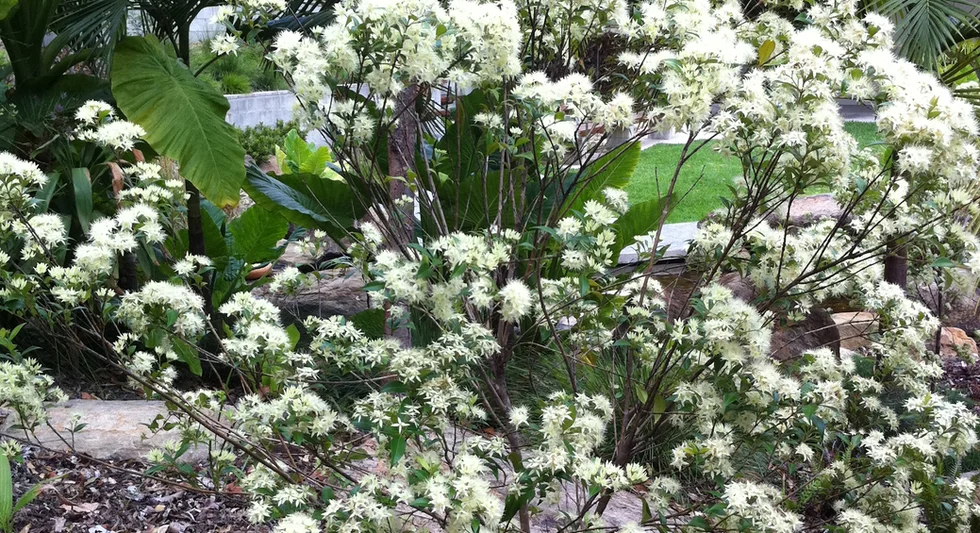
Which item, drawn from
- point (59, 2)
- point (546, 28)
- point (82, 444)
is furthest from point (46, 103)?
point (546, 28)

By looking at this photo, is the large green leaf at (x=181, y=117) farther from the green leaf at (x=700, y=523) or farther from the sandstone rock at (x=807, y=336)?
the sandstone rock at (x=807, y=336)

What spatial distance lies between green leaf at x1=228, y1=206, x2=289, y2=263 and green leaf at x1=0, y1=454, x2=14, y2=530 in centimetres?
226

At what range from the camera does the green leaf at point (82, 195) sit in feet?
12.0

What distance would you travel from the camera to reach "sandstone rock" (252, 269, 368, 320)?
4711 mm

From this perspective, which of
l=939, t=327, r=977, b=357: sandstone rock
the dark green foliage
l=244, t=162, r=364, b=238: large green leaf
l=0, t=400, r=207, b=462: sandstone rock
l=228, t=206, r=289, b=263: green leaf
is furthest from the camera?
the dark green foliage

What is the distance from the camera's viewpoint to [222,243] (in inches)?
176

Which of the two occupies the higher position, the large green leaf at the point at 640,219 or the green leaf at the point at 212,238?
the large green leaf at the point at 640,219

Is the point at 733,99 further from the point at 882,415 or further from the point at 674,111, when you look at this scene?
the point at 882,415

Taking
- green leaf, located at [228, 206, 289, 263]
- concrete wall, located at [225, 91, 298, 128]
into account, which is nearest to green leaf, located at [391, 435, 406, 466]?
green leaf, located at [228, 206, 289, 263]

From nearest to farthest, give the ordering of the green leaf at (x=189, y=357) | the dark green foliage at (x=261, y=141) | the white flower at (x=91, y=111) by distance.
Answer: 1. the white flower at (x=91, y=111)
2. the green leaf at (x=189, y=357)
3. the dark green foliage at (x=261, y=141)

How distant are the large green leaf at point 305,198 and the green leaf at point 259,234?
0.20 meters

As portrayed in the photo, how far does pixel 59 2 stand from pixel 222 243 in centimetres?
147

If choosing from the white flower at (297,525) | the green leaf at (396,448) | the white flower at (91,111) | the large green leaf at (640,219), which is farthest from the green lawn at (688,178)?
the white flower at (297,525)

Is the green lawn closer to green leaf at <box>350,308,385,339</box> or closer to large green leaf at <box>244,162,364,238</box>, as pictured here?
large green leaf at <box>244,162,364,238</box>
